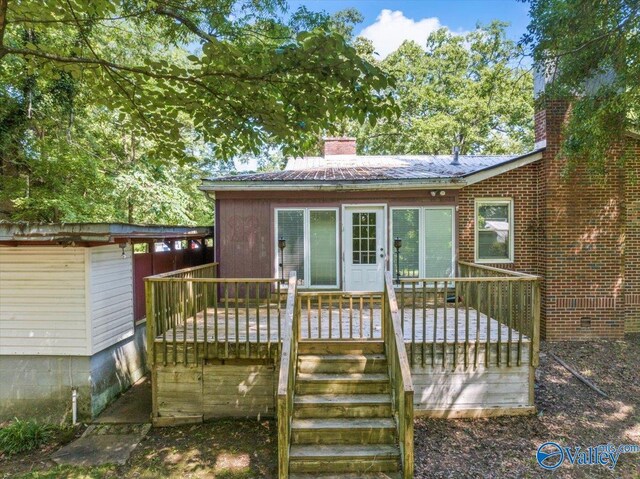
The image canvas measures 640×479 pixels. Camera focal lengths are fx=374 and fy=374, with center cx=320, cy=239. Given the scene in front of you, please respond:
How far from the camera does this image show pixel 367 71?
3.75 m

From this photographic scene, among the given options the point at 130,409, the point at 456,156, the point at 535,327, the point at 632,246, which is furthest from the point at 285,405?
the point at 456,156

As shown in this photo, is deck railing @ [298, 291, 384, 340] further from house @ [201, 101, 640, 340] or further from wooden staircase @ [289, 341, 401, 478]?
house @ [201, 101, 640, 340]

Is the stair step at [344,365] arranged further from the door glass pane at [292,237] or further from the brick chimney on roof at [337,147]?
the brick chimney on roof at [337,147]

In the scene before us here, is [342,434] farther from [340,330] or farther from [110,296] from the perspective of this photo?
[110,296]

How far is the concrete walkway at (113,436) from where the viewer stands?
4336 millimetres

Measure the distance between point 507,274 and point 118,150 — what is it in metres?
13.3

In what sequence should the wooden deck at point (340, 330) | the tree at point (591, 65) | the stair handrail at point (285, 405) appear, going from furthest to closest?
the tree at point (591, 65)
the wooden deck at point (340, 330)
the stair handrail at point (285, 405)

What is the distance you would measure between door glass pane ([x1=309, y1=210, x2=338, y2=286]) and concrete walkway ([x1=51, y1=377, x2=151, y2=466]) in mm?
3839

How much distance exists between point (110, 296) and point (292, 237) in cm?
356

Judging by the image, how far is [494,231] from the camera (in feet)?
26.9

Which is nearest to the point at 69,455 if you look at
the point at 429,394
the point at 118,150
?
the point at 429,394

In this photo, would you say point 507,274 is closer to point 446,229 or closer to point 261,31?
point 446,229

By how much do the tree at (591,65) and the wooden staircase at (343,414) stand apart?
569 cm

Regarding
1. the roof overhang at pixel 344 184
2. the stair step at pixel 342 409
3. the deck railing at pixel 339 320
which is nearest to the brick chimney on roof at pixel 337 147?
the roof overhang at pixel 344 184
